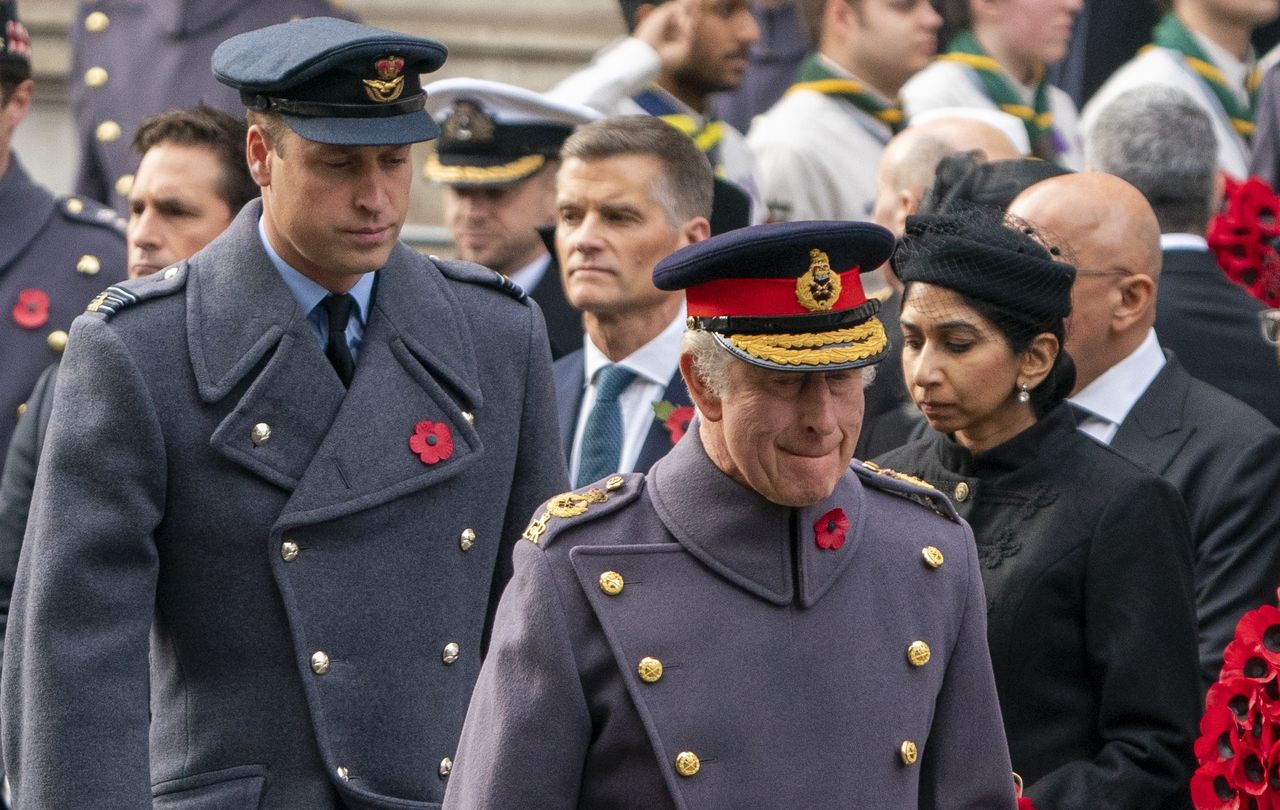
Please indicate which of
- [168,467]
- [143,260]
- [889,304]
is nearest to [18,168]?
[143,260]

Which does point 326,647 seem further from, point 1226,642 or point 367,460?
point 1226,642

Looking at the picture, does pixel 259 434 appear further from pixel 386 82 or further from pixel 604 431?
pixel 604 431

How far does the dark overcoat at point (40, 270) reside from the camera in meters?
6.59

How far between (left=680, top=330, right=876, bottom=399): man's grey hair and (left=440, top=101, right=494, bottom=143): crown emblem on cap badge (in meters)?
3.85

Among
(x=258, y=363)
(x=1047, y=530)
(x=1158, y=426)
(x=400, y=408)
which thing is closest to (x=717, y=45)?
(x=1158, y=426)

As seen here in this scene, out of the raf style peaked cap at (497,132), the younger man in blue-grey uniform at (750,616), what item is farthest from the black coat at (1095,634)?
the raf style peaked cap at (497,132)

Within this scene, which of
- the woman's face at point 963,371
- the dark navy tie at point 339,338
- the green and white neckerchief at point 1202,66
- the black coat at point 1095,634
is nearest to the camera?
the dark navy tie at point 339,338

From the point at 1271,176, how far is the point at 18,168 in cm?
452

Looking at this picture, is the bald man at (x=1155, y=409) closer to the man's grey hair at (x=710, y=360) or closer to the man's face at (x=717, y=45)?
the man's grey hair at (x=710, y=360)

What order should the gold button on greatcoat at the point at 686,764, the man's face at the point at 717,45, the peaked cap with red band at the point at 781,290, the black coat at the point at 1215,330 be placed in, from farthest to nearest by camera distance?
the man's face at the point at 717,45
the black coat at the point at 1215,330
the peaked cap with red band at the point at 781,290
the gold button on greatcoat at the point at 686,764

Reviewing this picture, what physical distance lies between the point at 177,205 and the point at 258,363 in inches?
65.9

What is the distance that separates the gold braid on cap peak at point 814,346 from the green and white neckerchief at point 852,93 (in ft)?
15.7

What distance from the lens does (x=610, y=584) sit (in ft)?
11.5

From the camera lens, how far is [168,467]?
13.2 ft
